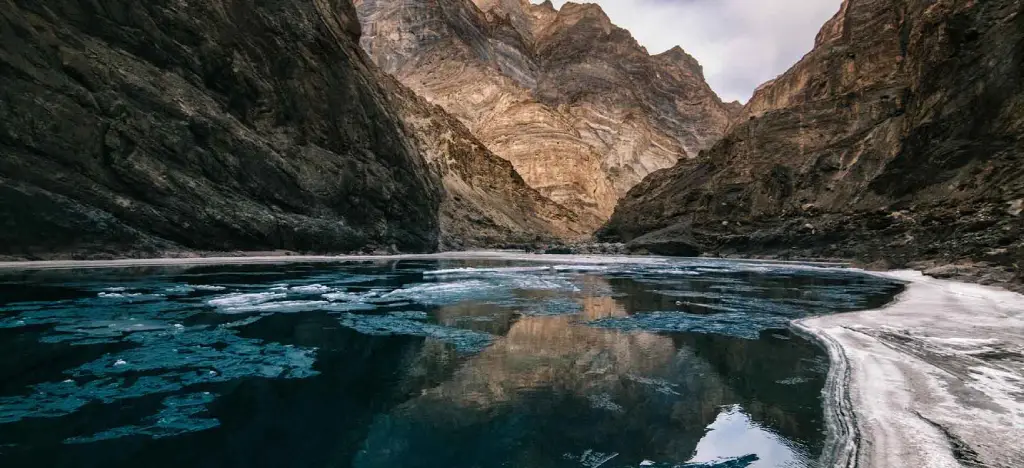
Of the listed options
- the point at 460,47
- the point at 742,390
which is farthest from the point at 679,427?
the point at 460,47

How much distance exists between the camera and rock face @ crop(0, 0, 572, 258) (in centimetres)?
1897

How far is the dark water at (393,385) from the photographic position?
3777 mm

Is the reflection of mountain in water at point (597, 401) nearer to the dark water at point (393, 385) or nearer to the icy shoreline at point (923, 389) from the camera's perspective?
the dark water at point (393, 385)

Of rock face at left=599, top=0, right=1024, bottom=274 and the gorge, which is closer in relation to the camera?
the gorge

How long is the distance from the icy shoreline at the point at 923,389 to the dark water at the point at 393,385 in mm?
313

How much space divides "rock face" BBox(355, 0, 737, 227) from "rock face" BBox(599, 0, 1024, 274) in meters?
35.5

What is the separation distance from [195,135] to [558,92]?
437 feet

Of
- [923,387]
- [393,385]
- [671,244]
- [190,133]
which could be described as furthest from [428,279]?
[671,244]

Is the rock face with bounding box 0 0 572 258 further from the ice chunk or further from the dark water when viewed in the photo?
the ice chunk

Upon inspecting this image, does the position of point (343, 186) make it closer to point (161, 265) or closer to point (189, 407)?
point (161, 265)

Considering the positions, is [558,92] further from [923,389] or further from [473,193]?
[923,389]

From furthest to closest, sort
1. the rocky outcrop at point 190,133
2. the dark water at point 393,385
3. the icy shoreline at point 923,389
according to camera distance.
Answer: the rocky outcrop at point 190,133
the dark water at point 393,385
the icy shoreline at point 923,389

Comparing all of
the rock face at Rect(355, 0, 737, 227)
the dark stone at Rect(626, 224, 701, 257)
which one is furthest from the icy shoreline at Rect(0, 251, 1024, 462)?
the rock face at Rect(355, 0, 737, 227)

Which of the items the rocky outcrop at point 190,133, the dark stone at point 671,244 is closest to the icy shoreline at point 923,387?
the rocky outcrop at point 190,133
